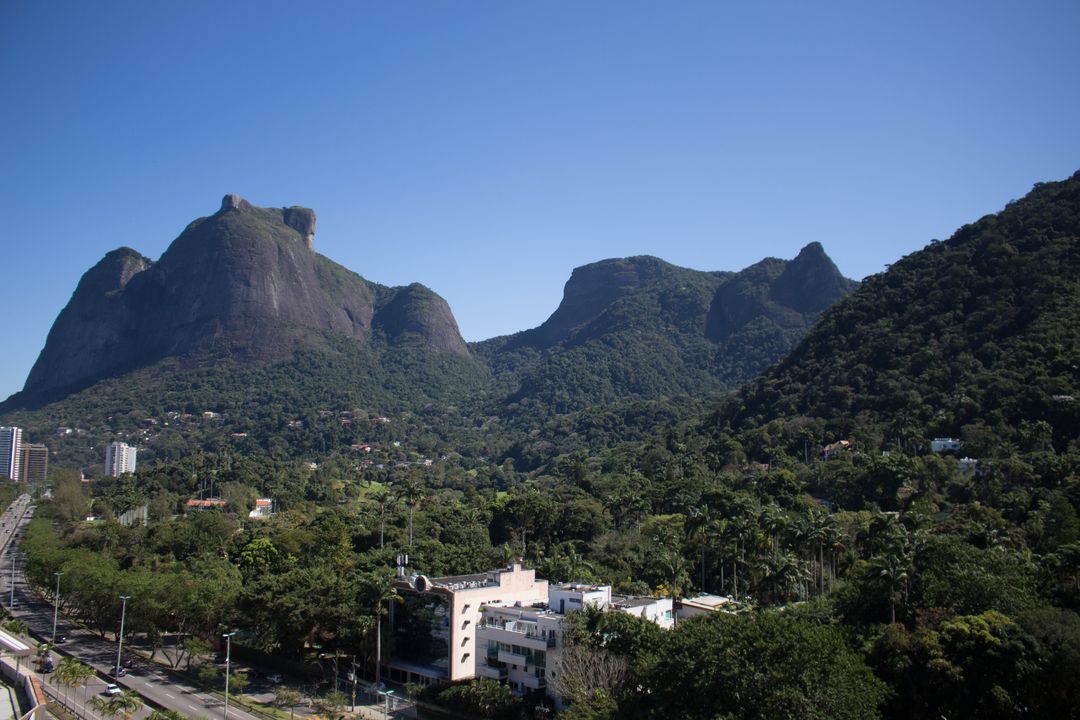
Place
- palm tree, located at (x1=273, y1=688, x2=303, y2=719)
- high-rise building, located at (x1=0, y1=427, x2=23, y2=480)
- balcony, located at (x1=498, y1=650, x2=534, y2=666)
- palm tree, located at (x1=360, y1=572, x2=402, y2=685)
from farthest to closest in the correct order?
1. high-rise building, located at (x1=0, y1=427, x2=23, y2=480)
2. palm tree, located at (x1=360, y1=572, x2=402, y2=685)
3. palm tree, located at (x1=273, y1=688, x2=303, y2=719)
4. balcony, located at (x1=498, y1=650, x2=534, y2=666)

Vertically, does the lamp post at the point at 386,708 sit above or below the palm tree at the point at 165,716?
below

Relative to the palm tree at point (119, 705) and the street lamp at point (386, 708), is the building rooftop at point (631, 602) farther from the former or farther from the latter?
the palm tree at point (119, 705)

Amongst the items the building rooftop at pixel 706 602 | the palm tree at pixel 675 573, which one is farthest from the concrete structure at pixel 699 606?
the palm tree at pixel 675 573

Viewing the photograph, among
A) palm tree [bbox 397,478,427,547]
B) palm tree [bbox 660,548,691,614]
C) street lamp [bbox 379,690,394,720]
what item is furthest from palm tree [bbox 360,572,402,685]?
palm tree [bbox 397,478,427,547]

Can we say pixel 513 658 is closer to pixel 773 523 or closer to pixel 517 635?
pixel 517 635

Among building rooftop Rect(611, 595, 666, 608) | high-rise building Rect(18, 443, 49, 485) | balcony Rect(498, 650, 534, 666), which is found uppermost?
high-rise building Rect(18, 443, 49, 485)

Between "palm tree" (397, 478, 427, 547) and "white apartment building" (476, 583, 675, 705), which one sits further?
"palm tree" (397, 478, 427, 547)

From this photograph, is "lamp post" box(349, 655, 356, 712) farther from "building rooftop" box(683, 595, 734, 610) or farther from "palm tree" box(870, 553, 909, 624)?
"palm tree" box(870, 553, 909, 624)
